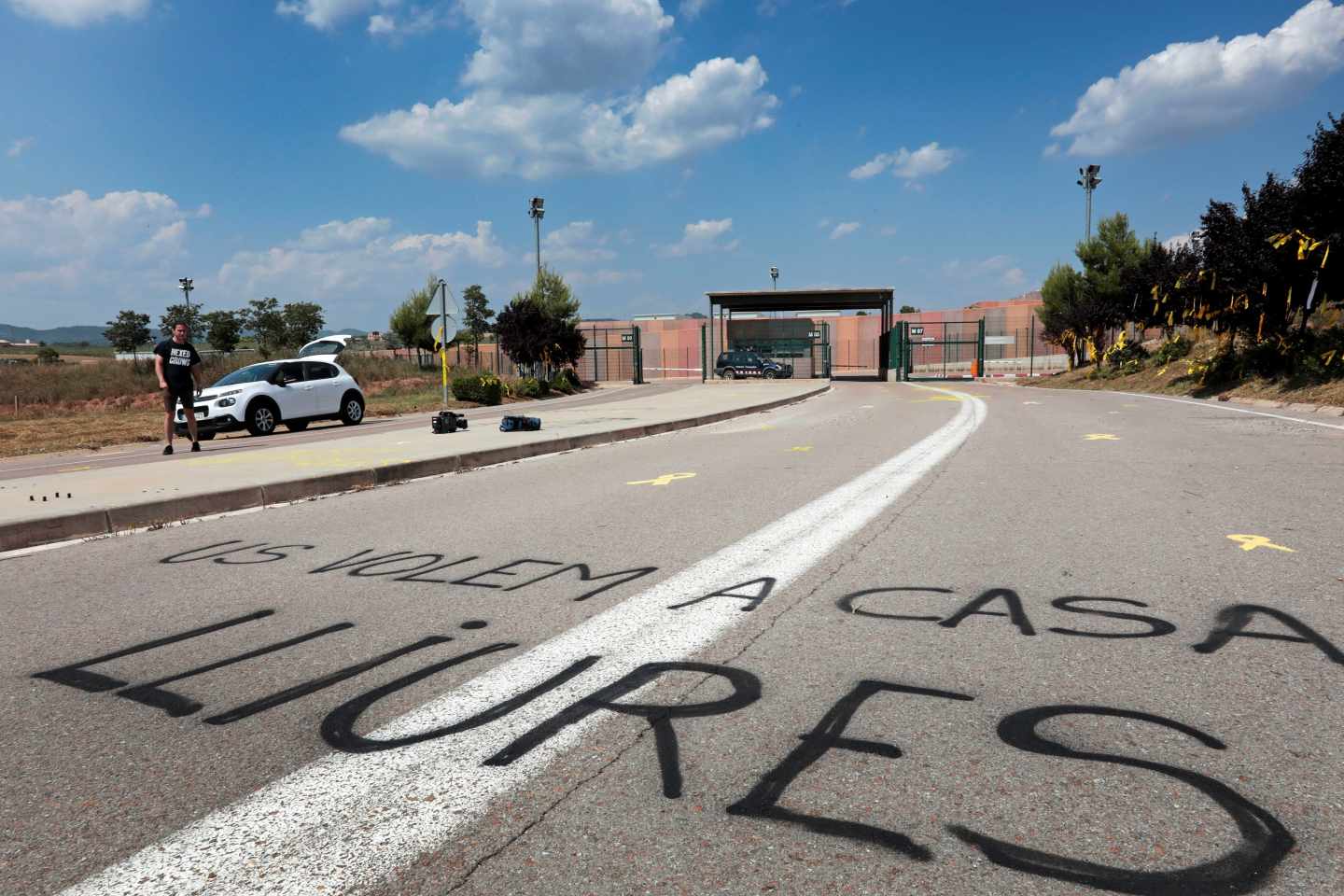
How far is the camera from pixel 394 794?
247cm

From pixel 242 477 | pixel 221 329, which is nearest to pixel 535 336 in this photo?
pixel 242 477

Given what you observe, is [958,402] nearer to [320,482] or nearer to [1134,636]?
[320,482]

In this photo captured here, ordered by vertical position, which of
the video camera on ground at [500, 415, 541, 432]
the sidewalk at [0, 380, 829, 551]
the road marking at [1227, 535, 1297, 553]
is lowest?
the road marking at [1227, 535, 1297, 553]

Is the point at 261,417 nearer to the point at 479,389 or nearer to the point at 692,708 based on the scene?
the point at 479,389

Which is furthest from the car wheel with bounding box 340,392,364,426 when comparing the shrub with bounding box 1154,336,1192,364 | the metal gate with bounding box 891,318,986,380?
the metal gate with bounding box 891,318,986,380

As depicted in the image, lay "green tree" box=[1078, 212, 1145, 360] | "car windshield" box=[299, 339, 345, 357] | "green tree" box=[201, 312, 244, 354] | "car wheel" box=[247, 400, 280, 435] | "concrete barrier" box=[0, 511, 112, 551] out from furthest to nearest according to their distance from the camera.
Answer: "green tree" box=[201, 312, 244, 354] → "green tree" box=[1078, 212, 1145, 360] → "car windshield" box=[299, 339, 345, 357] → "car wheel" box=[247, 400, 280, 435] → "concrete barrier" box=[0, 511, 112, 551]

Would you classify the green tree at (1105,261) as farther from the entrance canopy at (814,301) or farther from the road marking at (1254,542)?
the road marking at (1254,542)

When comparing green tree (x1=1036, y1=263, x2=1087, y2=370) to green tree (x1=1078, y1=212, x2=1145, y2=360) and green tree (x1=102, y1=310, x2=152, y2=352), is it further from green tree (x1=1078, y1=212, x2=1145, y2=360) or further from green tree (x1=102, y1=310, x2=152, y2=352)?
green tree (x1=102, y1=310, x2=152, y2=352)

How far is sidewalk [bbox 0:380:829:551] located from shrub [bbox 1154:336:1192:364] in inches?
925

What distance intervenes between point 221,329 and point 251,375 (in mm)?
71348

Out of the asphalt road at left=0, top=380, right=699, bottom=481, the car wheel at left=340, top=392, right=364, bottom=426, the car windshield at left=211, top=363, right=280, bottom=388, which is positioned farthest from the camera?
the car wheel at left=340, top=392, right=364, bottom=426

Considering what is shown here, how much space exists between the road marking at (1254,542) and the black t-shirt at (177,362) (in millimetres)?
12629

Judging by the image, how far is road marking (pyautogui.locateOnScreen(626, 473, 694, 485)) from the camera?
888 centimetres

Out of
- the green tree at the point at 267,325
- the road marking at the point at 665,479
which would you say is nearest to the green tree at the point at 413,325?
the green tree at the point at 267,325
